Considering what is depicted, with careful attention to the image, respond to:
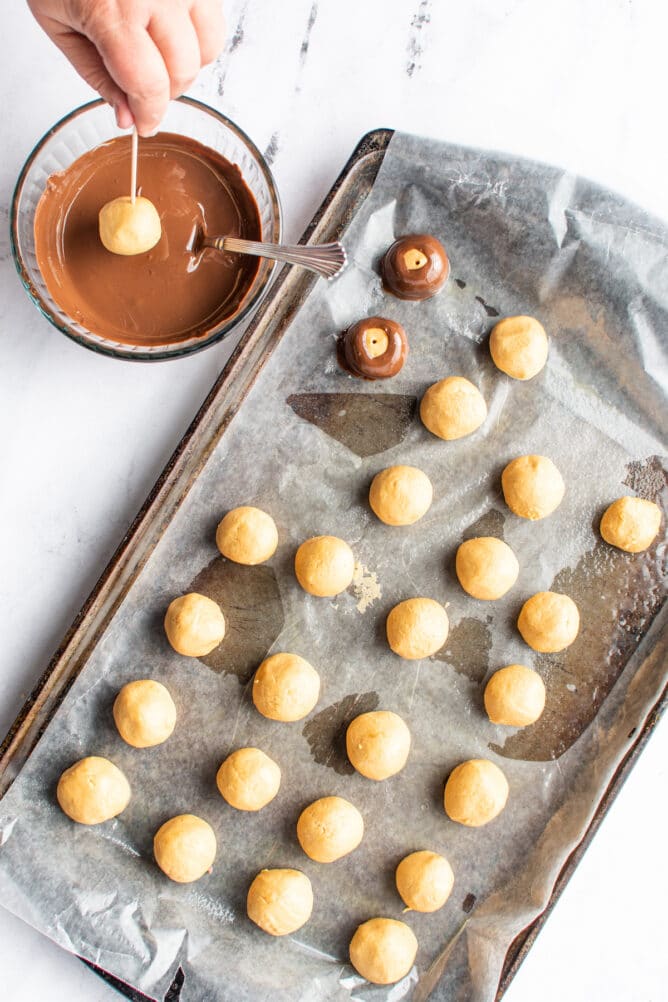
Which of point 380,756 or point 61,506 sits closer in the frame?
point 380,756

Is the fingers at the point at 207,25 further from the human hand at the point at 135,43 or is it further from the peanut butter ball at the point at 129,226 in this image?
the peanut butter ball at the point at 129,226

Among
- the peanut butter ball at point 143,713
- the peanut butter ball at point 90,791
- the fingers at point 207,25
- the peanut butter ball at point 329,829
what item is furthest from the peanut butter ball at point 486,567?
the fingers at point 207,25

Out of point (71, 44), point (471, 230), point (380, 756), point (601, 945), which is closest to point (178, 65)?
point (71, 44)

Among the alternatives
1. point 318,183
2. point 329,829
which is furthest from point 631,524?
point 318,183

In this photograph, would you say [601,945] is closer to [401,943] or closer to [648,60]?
[401,943]

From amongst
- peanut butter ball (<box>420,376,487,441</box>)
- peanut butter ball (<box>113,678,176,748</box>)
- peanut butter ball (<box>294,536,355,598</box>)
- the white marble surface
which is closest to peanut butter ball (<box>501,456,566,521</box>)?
peanut butter ball (<box>420,376,487,441</box>)

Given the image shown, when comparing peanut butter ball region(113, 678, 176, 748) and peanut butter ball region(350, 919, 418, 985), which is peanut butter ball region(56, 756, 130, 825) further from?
peanut butter ball region(350, 919, 418, 985)

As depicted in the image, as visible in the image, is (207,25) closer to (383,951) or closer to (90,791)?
(90,791)

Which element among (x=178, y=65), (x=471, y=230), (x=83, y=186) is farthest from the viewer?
(x=471, y=230)
